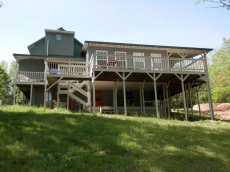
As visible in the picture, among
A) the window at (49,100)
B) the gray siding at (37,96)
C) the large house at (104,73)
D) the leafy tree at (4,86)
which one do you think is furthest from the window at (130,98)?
the leafy tree at (4,86)

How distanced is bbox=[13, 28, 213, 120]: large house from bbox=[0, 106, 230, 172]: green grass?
5436 mm

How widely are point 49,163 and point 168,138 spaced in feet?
13.9

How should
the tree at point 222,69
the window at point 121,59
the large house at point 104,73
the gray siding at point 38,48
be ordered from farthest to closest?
the tree at point 222,69
the gray siding at point 38,48
the large house at point 104,73
the window at point 121,59

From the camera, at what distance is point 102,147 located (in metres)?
5.93

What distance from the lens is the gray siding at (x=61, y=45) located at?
19656mm

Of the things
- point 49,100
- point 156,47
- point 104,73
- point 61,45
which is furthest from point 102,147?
point 61,45

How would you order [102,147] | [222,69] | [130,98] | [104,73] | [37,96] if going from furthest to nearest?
[222,69] < [130,98] < [37,96] < [104,73] < [102,147]

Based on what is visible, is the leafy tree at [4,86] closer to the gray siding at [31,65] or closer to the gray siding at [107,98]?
the gray siding at [31,65]

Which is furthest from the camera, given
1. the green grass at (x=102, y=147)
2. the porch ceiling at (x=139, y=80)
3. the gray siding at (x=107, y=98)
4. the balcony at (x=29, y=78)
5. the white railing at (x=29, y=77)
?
the gray siding at (x=107, y=98)

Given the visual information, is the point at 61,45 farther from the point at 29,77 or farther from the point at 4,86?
the point at 4,86

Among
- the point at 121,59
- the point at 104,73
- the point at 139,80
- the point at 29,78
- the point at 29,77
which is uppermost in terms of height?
the point at 121,59

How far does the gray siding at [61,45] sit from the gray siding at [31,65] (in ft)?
5.60

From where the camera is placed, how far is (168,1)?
10.7 meters

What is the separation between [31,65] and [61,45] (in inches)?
142
